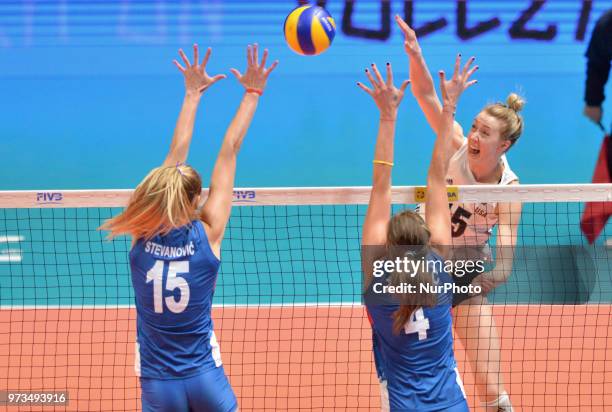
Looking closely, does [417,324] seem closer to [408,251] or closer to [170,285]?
[408,251]

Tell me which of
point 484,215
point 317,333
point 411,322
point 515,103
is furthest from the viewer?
point 317,333

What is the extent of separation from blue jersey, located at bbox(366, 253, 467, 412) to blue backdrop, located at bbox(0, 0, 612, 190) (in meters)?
6.51

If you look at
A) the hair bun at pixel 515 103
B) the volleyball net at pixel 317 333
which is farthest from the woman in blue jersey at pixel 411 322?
the hair bun at pixel 515 103

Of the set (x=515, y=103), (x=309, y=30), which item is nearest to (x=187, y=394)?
(x=515, y=103)

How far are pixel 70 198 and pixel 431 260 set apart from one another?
7.13 feet

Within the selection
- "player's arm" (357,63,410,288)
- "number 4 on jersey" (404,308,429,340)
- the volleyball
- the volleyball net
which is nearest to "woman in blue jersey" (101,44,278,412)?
the volleyball net

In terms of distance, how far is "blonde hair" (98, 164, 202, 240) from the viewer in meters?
2.92

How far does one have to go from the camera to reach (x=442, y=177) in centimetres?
335

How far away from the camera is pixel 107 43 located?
965 cm

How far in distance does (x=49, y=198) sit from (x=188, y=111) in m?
1.06

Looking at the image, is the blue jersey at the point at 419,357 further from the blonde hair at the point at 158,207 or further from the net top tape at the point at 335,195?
the net top tape at the point at 335,195

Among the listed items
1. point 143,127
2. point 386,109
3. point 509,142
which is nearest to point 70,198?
point 386,109

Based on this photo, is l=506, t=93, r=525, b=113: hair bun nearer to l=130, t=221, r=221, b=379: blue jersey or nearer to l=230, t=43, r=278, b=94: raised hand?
l=230, t=43, r=278, b=94: raised hand

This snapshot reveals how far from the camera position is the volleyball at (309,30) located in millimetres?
4930
